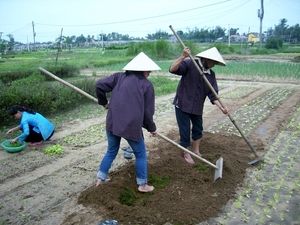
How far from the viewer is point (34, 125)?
518 cm

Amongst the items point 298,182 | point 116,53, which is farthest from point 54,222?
point 116,53

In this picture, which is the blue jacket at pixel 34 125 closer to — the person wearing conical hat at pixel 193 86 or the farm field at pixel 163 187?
the farm field at pixel 163 187

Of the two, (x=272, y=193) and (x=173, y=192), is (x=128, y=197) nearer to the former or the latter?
(x=173, y=192)

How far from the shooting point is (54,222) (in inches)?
119

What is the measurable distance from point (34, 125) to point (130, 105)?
2796 mm

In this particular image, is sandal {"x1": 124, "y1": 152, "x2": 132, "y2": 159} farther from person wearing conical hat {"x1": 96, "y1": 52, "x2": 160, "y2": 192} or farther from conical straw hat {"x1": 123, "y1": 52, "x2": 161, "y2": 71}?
conical straw hat {"x1": 123, "y1": 52, "x2": 161, "y2": 71}

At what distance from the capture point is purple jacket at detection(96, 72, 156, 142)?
3.16 meters

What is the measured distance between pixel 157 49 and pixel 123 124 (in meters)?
26.5

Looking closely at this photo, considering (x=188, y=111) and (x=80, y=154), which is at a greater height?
(x=188, y=111)

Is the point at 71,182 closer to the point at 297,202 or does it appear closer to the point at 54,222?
the point at 54,222

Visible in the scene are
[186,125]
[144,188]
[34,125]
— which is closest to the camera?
[144,188]

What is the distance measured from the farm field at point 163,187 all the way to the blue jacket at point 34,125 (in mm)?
272

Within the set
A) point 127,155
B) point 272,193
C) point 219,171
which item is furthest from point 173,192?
point 127,155

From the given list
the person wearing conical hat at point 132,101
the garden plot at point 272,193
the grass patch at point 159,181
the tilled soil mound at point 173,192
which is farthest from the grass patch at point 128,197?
the garden plot at point 272,193
